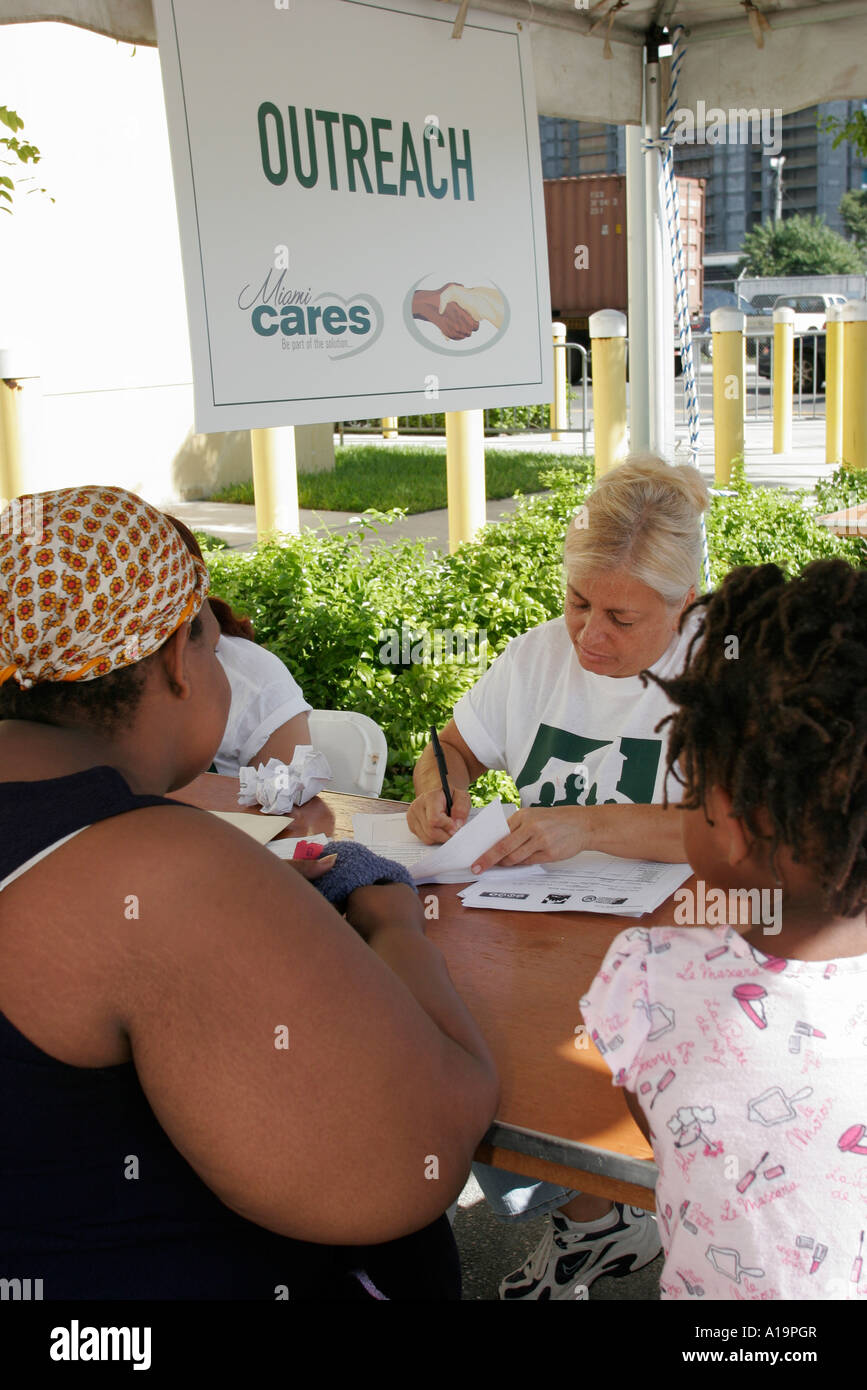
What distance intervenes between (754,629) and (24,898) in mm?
797

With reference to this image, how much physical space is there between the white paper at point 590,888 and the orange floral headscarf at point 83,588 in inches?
32.4

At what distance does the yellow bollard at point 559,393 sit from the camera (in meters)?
15.5

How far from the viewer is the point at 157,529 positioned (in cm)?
154

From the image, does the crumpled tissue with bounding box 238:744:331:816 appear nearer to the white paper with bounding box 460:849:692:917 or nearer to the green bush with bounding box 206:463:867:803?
the white paper with bounding box 460:849:692:917

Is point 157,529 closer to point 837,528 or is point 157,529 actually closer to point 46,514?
point 46,514

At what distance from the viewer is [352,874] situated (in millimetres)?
1818

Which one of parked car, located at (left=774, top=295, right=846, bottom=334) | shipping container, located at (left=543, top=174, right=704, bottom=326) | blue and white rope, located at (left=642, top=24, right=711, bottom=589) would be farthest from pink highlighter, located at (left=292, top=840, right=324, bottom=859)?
parked car, located at (left=774, top=295, right=846, bottom=334)

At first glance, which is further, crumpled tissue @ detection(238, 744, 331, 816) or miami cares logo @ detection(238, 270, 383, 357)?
miami cares logo @ detection(238, 270, 383, 357)

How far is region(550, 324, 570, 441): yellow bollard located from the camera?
1551cm

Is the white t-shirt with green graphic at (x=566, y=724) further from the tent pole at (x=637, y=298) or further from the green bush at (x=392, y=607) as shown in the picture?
the tent pole at (x=637, y=298)

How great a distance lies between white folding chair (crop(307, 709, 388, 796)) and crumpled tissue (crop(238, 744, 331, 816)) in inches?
15.1

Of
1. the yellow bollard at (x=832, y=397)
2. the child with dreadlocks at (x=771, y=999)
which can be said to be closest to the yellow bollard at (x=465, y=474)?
the child with dreadlocks at (x=771, y=999)

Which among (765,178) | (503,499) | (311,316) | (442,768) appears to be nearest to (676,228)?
(311,316)

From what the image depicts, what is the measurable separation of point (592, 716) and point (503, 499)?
926 centimetres
